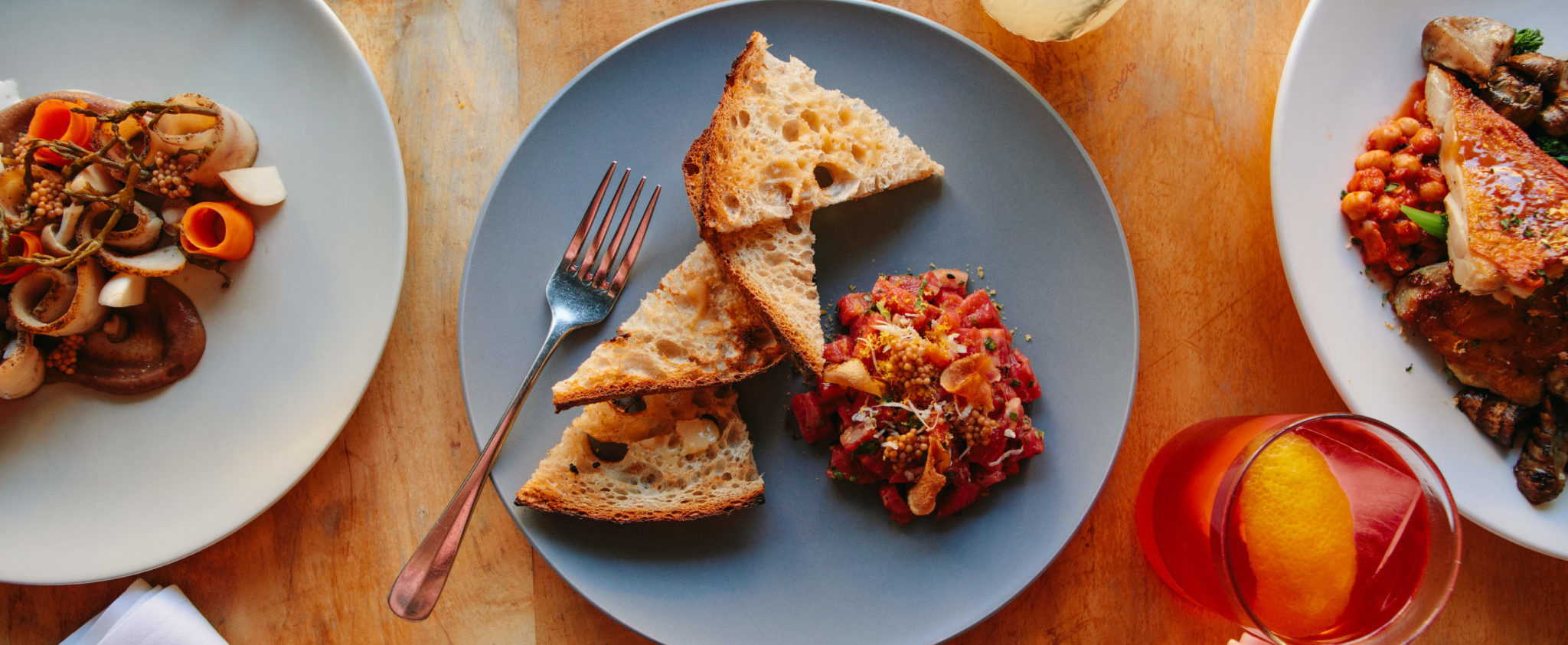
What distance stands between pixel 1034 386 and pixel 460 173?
2.15 meters

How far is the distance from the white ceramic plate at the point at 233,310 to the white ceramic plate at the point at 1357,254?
3.00m

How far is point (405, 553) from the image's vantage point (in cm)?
280

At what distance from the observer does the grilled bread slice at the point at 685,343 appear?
256 centimetres

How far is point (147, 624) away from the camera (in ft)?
8.89

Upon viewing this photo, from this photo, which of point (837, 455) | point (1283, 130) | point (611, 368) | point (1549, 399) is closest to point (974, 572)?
point (837, 455)

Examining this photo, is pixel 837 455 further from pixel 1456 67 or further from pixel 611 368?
pixel 1456 67

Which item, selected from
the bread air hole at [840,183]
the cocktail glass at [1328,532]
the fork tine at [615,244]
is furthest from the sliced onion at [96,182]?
the cocktail glass at [1328,532]

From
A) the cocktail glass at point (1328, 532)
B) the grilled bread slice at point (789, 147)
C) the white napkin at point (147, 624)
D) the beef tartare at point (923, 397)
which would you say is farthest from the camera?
the white napkin at point (147, 624)

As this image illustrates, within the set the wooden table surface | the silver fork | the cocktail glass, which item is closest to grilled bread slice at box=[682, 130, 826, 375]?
the silver fork

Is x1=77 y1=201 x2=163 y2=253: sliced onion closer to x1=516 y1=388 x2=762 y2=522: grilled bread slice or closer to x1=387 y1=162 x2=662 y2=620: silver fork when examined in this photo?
x1=387 y1=162 x2=662 y2=620: silver fork

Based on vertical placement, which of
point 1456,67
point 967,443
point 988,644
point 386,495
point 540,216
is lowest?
point 988,644

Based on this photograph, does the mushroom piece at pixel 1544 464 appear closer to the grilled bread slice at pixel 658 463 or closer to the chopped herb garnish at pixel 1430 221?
the chopped herb garnish at pixel 1430 221

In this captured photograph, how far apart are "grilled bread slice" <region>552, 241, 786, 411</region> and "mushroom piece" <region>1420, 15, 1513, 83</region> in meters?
2.42

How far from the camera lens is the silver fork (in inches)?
100
